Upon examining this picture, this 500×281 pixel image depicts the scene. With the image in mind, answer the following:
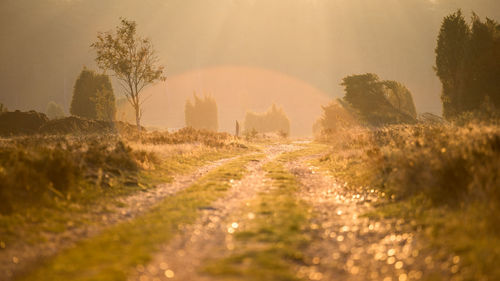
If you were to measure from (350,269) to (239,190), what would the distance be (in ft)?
25.0

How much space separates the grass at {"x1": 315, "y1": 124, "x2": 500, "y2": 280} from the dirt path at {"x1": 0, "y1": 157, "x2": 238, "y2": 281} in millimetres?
7718

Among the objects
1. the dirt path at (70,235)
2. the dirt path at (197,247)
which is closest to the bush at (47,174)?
the dirt path at (70,235)

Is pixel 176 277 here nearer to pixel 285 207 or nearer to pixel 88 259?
pixel 88 259

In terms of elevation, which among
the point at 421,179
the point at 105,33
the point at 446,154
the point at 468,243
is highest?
the point at 105,33

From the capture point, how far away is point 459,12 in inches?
1164

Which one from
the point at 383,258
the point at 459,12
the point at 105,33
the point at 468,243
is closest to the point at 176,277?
the point at 383,258

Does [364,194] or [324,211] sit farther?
[364,194]

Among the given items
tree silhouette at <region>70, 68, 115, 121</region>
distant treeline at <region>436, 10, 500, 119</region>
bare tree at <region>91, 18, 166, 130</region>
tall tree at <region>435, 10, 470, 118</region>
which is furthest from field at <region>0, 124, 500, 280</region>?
tree silhouette at <region>70, 68, 115, 121</region>

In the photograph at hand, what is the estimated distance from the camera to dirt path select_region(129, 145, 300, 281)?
5246mm

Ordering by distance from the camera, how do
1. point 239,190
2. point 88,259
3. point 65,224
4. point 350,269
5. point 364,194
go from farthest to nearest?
point 239,190
point 364,194
point 65,224
point 88,259
point 350,269

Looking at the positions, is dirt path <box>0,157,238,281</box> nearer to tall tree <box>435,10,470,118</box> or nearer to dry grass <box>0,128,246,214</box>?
dry grass <box>0,128,246,214</box>

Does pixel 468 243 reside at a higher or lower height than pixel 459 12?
lower

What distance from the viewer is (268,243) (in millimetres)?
6672

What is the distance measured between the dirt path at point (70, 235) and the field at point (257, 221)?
36mm
